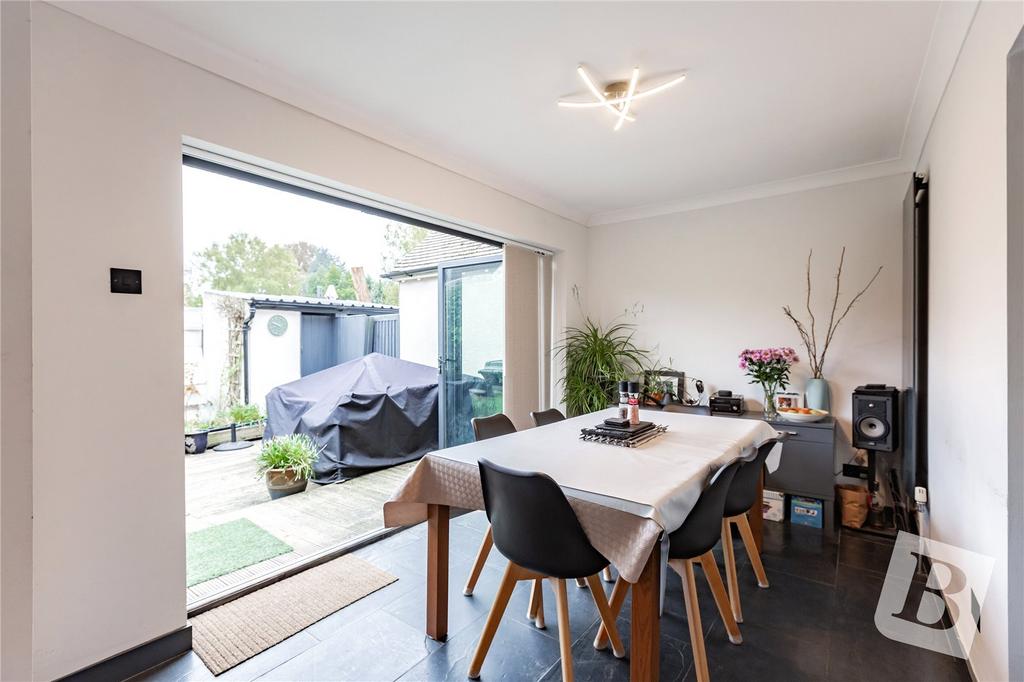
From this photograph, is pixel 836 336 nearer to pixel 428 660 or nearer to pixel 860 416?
pixel 860 416

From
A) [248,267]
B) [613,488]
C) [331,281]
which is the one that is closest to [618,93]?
[613,488]

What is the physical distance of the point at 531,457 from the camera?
1969 mm

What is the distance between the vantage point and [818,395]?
360 centimetres

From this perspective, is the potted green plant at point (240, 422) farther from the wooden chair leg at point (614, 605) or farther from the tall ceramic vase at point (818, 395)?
the tall ceramic vase at point (818, 395)

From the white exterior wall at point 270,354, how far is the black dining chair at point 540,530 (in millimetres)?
5867

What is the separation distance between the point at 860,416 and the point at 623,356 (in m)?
2.03

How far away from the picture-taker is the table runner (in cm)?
141

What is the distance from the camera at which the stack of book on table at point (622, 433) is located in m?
2.21

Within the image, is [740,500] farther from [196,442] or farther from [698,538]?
[196,442]

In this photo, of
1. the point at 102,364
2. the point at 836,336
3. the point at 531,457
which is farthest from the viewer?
the point at 836,336

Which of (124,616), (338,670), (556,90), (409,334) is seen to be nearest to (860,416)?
(556,90)

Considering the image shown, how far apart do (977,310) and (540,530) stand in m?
1.79

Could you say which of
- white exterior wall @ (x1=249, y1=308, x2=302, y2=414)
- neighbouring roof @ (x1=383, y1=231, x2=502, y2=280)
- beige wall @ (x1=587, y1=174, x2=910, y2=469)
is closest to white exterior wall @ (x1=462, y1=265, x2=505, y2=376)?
neighbouring roof @ (x1=383, y1=231, x2=502, y2=280)
